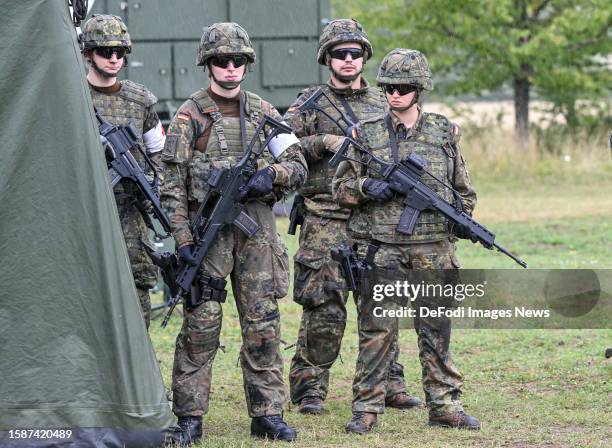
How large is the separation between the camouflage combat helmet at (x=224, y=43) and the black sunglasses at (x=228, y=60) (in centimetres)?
3

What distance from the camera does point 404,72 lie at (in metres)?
7.23

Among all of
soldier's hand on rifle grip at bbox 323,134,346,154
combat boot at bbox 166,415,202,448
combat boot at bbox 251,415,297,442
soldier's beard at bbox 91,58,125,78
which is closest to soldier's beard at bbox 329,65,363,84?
soldier's hand on rifle grip at bbox 323,134,346,154

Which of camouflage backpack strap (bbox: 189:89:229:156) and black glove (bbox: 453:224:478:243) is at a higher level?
camouflage backpack strap (bbox: 189:89:229:156)

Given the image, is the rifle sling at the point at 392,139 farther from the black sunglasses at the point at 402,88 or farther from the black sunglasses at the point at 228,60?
the black sunglasses at the point at 228,60

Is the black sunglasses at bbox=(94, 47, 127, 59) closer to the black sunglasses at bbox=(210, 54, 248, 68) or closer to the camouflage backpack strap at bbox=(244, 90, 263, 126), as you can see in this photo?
the black sunglasses at bbox=(210, 54, 248, 68)

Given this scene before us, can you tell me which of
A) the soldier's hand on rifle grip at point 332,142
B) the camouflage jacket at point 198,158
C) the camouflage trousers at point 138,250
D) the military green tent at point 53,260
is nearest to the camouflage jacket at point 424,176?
the camouflage jacket at point 198,158

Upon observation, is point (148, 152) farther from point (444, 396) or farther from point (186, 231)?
point (444, 396)

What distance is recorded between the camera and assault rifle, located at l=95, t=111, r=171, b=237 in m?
7.58

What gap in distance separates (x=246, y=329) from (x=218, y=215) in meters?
0.65

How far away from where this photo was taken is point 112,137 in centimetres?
763

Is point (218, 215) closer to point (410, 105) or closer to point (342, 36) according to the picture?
point (410, 105)

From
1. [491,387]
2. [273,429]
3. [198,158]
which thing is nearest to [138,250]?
[198,158]

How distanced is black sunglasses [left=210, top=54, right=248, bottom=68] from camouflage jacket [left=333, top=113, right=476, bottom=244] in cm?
80

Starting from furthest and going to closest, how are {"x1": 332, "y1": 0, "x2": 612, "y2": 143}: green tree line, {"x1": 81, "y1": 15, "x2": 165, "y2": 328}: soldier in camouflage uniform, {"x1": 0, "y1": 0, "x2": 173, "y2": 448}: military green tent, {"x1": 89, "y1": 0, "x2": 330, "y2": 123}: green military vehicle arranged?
{"x1": 332, "y1": 0, "x2": 612, "y2": 143}: green tree line → {"x1": 89, "y1": 0, "x2": 330, "y2": 123}: green military vehicle → {"x1": 81, "y1": 15, "x2": 165, "y2": 328}: soldier in camouflage uniform → {"x1": 0, "y1": 0, "x2": 173, "y2": 448}: military green tent
